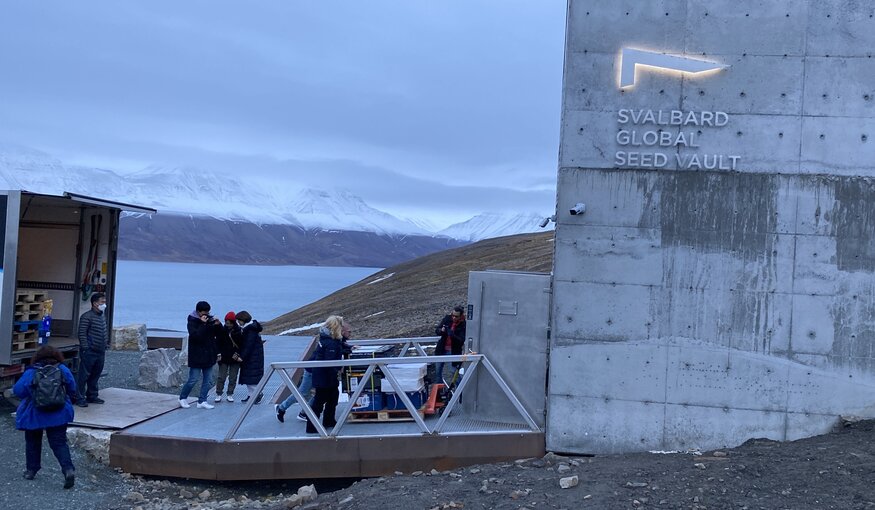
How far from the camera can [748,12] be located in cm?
930

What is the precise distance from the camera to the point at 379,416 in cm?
1003

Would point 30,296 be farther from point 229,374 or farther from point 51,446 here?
point 51,446

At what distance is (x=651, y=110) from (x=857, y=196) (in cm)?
247

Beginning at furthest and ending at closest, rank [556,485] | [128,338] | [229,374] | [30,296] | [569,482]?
1. [128,338]
2. [30,296]
3. [229,374]
4. [556,485]
5. [569,482]

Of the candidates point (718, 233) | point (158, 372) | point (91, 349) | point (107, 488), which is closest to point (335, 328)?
point (107, 488)

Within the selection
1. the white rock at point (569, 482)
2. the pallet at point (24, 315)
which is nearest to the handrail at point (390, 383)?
the white rock at point (569, 482)

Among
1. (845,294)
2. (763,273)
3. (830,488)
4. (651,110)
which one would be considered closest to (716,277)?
(763,273)

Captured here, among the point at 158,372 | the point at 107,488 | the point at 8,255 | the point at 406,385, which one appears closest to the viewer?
the point at 107,488

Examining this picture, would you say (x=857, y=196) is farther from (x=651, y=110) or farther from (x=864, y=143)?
(x=651, y=110)

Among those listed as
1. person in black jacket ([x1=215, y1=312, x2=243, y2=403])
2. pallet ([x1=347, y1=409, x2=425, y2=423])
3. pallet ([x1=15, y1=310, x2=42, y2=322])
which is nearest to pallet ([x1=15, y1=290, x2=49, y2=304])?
pallet ([x1=15, y1=310, x2=42, y2=322])

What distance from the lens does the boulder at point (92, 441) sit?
30.8 feet

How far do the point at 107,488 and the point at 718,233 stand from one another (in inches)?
289

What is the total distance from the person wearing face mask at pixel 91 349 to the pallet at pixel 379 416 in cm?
367

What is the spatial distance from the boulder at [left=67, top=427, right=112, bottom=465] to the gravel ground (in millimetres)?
71
